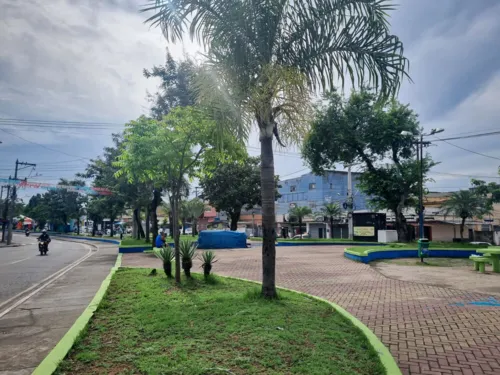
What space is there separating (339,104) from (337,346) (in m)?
27.6

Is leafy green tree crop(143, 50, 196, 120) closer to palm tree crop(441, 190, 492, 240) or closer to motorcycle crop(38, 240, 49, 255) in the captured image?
motorcycle crop(38, 240, 49, 255)

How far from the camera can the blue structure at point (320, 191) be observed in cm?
5778

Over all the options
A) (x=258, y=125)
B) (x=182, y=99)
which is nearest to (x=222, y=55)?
(x=258, y=125)

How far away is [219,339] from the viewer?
16.1ft

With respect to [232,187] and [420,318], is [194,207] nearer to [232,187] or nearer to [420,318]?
[232,187]

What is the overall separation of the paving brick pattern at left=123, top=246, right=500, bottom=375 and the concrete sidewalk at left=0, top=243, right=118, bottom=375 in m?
4.67

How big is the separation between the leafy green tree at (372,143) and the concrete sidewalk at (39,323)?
22706mm

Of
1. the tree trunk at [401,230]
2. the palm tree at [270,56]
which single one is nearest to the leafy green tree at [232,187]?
the tree trunk at [401,230]

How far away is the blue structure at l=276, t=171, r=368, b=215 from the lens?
5778cm

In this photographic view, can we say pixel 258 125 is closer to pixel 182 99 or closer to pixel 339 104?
pixel 182 99

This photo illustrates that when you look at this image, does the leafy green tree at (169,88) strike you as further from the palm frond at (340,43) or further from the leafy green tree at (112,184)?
the palm frond at (340,43)

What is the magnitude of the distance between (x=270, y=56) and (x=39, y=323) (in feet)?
21.5

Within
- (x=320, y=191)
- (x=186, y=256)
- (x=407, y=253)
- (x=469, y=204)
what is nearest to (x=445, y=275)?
(x=407, y=253)

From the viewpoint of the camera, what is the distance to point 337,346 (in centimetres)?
483
